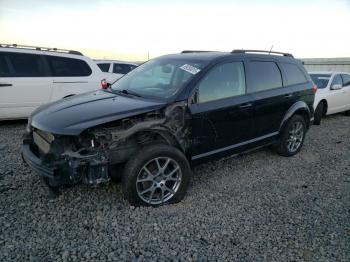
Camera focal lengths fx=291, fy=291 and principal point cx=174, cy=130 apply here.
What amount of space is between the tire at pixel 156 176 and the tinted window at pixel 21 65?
14.6 feet

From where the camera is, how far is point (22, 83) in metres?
6.08

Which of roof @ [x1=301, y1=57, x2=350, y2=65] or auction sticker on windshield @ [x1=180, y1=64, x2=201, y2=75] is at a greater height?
auction sticker on windshield @ [x1=180, y1=64, x2=201, y2=75]

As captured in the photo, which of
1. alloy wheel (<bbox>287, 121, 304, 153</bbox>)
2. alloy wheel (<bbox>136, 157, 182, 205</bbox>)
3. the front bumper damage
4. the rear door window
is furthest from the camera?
the rear door window

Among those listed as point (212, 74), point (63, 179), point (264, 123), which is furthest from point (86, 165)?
point (264, 123)

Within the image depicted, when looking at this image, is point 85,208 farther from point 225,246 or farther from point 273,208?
point 273,208

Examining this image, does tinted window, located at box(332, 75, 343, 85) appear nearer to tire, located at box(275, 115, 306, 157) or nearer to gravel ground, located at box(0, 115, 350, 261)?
tire, located at box(275, 115, 306, 157)

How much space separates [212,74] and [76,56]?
446 cm

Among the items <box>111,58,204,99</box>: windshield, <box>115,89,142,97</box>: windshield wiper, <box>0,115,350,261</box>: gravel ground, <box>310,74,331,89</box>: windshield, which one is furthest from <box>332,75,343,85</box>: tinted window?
<box>115,89,142,97</box>: windshield wiper

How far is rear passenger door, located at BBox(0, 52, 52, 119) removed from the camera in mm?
5965

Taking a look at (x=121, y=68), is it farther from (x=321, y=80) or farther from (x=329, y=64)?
(x=329, y=64)

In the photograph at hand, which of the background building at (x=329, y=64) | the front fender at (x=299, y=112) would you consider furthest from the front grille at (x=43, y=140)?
the background building at (x=329, y=64)

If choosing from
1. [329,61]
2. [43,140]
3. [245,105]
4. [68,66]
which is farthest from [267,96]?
[329,61]

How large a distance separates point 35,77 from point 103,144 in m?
4.26

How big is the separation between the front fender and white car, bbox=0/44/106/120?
4.47 m
